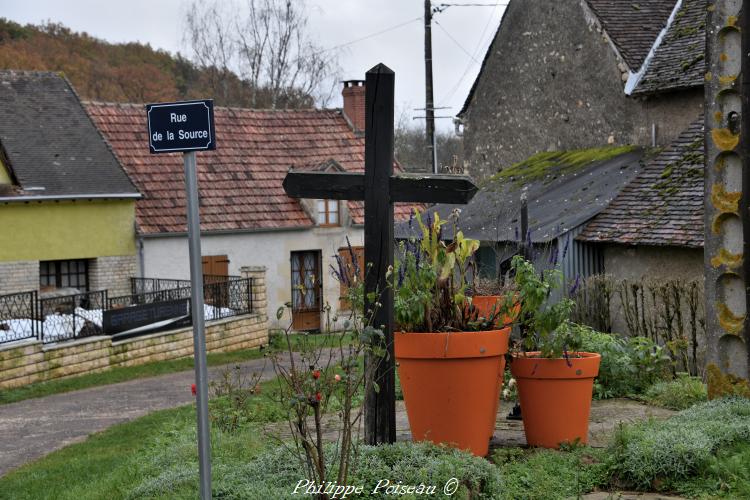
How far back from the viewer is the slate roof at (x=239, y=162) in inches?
1062

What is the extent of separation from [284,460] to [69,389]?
41.0ft

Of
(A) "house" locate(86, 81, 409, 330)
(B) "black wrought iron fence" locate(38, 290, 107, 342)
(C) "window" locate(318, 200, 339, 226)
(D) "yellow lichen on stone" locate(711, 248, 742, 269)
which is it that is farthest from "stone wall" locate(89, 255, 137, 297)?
(D) "yellow lichen on stone" locate(711, 248, 742, 269)

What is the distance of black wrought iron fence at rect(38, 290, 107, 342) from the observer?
19.1 metres

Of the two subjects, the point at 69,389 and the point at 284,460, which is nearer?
the point at 284,460

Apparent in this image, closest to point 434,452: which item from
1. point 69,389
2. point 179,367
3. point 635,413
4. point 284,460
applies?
point 284,460

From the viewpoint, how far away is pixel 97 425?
14.1 m

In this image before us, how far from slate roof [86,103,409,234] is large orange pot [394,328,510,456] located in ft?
64.4

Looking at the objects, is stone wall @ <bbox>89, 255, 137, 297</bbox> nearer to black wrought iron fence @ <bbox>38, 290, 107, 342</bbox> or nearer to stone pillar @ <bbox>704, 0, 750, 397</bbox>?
black wrought iron fence @ <bbox>38, 290, 107, 342</bbox>

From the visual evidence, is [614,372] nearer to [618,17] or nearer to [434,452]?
[434,452]

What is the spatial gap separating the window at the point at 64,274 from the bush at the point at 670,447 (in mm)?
19935

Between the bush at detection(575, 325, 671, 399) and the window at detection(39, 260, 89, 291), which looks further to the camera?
the window at detection(39, 260, 89, 291)

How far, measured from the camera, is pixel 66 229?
2447cm

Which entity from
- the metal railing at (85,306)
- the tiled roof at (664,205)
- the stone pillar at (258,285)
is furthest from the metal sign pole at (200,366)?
the stone pillar at (258,285)

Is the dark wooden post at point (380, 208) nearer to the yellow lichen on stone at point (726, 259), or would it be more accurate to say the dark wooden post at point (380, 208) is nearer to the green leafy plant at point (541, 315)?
the green leafy plant at point (541, 315)
